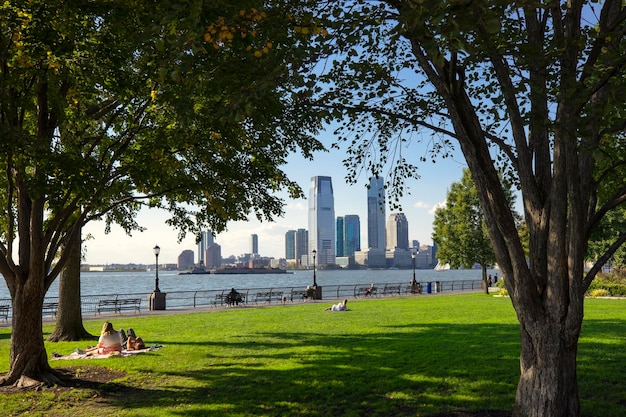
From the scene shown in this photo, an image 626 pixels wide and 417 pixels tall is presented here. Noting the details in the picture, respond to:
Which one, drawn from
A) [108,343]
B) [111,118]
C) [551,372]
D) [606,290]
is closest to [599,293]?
[606,290]

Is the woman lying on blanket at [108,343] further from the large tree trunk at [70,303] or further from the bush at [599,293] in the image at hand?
the bush at [599,293]

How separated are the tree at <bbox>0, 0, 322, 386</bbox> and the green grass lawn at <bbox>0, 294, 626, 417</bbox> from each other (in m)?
2.25

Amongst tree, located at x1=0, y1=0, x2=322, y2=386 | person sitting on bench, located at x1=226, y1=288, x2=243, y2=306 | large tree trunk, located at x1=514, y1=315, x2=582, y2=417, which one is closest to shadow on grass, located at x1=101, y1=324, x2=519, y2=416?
large tree trunk, located at x1=514, y1=315, x2=582, y2=417

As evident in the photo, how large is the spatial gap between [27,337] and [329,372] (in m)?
6.34

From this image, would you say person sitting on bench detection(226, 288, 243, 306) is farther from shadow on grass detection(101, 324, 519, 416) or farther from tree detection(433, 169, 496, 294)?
tree detection(433, 169, 496, 294)

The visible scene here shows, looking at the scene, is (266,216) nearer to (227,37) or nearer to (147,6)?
(147,6)

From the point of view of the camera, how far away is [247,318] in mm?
25125

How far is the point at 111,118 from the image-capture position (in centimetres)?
1278

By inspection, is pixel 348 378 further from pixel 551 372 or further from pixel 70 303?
pixel 70 303

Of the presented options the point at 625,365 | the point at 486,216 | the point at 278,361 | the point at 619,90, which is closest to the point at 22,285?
the point at 278,361

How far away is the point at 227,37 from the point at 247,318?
67.5 ft

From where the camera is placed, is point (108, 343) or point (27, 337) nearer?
point (27, 337)

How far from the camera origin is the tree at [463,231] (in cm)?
4584

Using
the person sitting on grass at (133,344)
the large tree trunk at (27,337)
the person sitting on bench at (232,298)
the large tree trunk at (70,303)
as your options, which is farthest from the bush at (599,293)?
the large tree trunk at (27,337)
